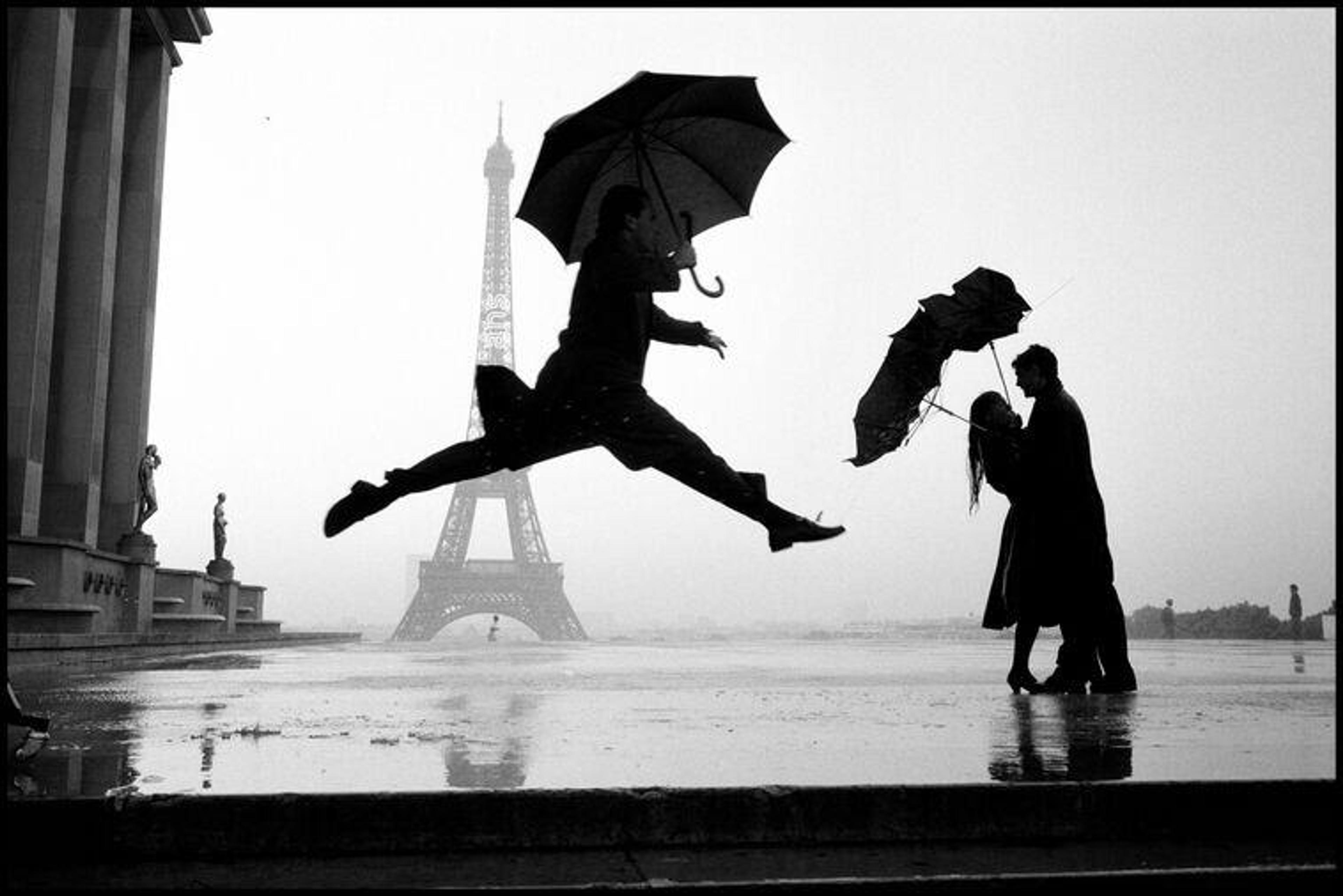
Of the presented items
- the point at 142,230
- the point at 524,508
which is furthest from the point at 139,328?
the point at 524,508

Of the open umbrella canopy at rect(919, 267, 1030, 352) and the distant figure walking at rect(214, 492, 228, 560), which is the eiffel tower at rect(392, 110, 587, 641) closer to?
the distant figure walking at rect(214, 492, 228, 560)

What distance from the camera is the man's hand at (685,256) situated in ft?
18.3

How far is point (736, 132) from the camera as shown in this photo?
5.97 metres

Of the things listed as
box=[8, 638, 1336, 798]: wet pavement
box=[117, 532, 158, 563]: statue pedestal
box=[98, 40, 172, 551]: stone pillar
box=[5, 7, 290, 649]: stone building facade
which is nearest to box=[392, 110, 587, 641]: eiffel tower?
box=[5, 7, 290, 649]: stone building facade

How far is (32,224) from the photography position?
19.4 metres

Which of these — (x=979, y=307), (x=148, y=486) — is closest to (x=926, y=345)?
(x=979, y=307)

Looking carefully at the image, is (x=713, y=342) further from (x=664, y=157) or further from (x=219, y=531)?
(x=219, y=531)

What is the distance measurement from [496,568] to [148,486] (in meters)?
36.6

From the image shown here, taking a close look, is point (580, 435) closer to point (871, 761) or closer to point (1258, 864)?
point (871, 761)

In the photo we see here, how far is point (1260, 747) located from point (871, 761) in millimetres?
1500

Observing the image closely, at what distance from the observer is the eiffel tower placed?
189 ft

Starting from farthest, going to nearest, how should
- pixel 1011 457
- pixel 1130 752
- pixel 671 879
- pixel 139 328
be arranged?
pixel 139 328 < pixel 1011 457 < pixel 1130 752 < pixel 671 879

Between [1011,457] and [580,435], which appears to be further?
[1011,457]

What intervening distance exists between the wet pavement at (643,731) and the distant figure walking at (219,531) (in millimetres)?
21754
